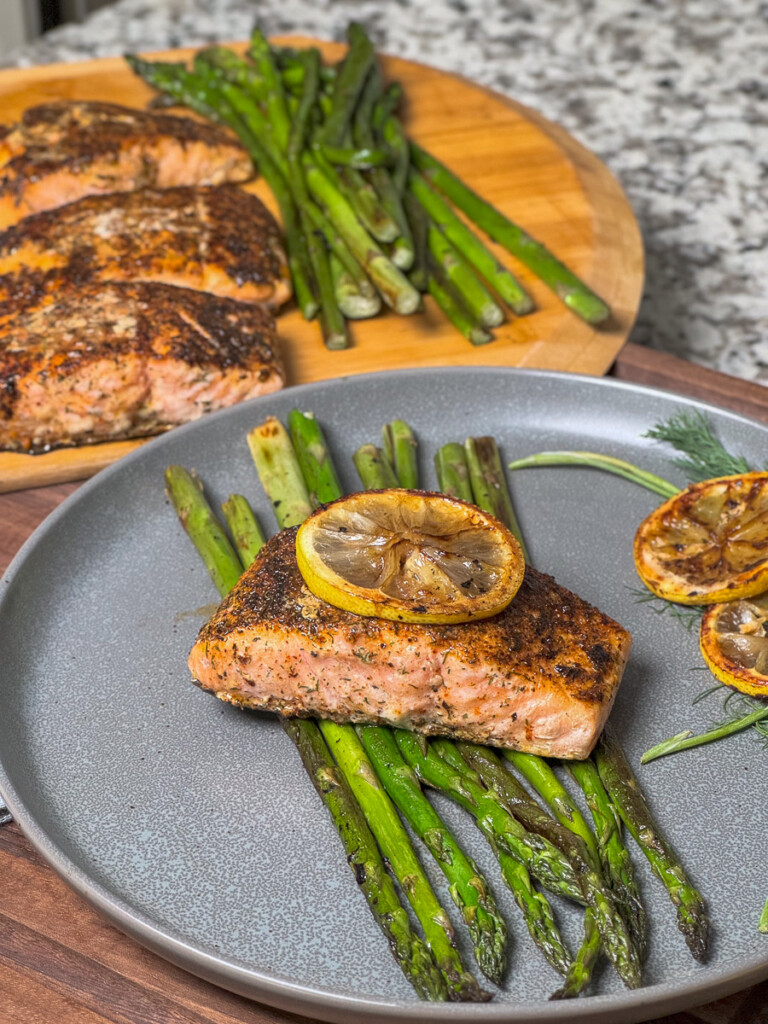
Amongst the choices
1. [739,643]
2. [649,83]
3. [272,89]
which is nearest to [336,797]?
[739,643]

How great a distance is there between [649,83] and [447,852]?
686 centimetres

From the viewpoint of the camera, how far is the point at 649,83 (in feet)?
26.0

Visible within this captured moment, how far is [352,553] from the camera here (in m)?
2.85

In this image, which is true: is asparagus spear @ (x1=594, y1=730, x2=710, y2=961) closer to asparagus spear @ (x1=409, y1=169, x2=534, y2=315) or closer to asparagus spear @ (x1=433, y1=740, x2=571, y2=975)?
asparagus spear @ (x1=433, y1=740, x2=571, y2=975)

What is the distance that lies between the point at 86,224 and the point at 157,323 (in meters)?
0.97

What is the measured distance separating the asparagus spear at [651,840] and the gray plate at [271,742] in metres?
0.04

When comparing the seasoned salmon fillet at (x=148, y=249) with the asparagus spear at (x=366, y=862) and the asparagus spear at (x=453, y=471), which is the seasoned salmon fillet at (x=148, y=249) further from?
the asparagus spear at (x=366, y=862)

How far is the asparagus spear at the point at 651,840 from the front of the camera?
2348 mm

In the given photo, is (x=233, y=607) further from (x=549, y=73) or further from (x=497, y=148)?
(x=549, y=73)

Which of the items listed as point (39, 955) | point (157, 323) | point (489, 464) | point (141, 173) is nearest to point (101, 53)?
point (141, 173)

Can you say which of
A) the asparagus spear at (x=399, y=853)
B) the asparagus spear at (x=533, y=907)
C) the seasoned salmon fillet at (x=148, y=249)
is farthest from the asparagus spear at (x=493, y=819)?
the seasoned salmon fillet at (x=148, y=249)

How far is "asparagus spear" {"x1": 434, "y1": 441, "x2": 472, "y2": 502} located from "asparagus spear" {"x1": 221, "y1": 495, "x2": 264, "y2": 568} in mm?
619

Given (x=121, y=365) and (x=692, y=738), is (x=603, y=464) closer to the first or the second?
(x=692, y=738)

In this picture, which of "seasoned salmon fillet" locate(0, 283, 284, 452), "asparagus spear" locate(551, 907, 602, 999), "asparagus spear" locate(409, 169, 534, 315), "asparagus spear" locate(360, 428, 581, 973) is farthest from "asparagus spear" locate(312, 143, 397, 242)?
"asparagus spear" locate(551, 907, 602, 999)
